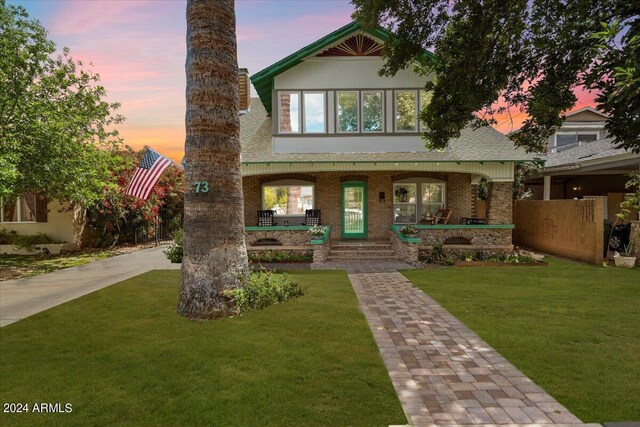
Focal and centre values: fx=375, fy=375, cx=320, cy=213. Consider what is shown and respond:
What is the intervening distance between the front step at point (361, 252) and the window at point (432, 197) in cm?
326

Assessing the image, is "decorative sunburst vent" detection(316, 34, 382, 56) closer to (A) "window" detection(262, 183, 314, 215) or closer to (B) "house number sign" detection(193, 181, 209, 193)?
(A) "window" detection(262, 183, 314, 215)

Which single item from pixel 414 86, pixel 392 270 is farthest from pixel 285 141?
pixel 392 270

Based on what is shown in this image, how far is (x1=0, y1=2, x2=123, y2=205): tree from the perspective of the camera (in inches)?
494

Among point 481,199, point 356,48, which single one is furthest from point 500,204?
point 356,48

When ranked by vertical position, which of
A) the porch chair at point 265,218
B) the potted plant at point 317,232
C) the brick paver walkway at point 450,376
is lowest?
the brick paver walkway at point 450,376

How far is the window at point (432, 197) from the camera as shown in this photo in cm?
1719

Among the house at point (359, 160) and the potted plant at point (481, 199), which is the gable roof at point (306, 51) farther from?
the potted plant at point (481, 199)

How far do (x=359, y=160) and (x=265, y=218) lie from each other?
15.4 feet

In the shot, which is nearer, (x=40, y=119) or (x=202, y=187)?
(x=202, y=187)

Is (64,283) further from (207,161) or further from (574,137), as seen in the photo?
(574,137)

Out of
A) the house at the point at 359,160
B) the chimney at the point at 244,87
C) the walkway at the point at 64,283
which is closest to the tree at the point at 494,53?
the house at the point at 359,160

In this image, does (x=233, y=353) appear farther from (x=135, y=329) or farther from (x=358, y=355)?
(x=135, y=329)

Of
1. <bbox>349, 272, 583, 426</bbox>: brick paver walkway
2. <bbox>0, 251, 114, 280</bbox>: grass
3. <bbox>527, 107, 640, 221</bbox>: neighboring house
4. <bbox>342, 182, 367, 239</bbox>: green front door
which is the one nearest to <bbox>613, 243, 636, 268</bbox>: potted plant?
<bbox>527, 107, 640, 221</bbox>: neighboring house

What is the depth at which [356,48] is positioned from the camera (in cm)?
1531
